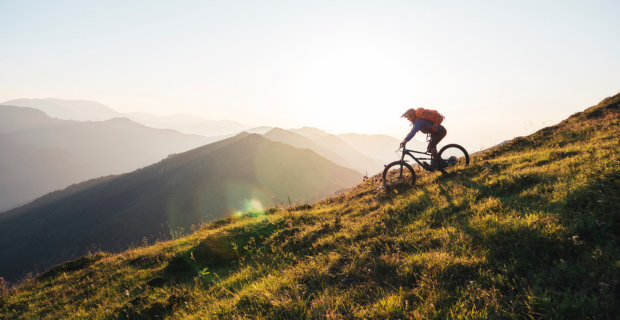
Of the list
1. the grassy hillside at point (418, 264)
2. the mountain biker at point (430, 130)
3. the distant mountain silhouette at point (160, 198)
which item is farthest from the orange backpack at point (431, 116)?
the distant mountain silhouette at point (160, 198)

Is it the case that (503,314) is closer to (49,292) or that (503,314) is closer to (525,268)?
(525,268)

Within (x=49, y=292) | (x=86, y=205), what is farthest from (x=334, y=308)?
(x=86, y=205)

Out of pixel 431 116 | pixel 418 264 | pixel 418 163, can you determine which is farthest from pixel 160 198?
pixel 418 264

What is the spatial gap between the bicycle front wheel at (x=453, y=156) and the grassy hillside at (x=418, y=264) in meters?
1.35

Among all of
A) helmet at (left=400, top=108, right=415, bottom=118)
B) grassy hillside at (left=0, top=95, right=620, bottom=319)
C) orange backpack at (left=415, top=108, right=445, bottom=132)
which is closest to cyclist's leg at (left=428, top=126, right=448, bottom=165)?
orange backpack at (left=415, top=108, right=445, bottom=132)

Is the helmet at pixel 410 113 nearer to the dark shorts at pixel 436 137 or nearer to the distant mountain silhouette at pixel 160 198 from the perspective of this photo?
the dark shorts at pixel 436 137

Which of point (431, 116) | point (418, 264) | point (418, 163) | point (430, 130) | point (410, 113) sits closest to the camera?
point (418, 264)

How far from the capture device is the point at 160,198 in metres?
88.9

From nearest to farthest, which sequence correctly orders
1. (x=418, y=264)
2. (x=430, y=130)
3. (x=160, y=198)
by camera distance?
(x=418, y=264)
(x=430, y=130)
(x=160, y=198)

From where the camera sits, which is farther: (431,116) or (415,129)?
(431,116)

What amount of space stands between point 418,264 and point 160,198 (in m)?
106

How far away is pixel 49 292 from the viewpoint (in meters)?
6.71

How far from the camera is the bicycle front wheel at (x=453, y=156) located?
9047 millimetres

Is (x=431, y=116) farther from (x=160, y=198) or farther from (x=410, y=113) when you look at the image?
(x=160, y=198)
